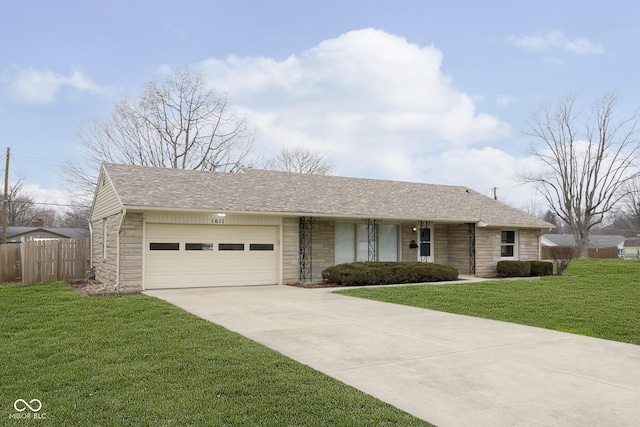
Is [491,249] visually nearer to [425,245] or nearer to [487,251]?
[487,251]

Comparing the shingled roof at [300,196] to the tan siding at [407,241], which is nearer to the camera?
the shingled roof at [300,196]

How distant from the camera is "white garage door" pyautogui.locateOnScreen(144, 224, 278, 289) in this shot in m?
13.3

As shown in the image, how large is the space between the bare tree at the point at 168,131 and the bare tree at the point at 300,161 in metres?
6.64

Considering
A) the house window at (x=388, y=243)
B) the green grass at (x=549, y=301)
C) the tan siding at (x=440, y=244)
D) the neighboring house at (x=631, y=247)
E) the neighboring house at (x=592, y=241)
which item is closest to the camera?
the green grass at (x=549, y=301)

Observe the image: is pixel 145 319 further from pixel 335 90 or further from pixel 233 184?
pixel 335 90

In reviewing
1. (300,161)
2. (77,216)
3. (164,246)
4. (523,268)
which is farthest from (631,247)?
(164,246)

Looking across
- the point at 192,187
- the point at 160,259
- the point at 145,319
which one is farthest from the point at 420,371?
the point at 192,187

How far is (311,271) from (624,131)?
1255 inches

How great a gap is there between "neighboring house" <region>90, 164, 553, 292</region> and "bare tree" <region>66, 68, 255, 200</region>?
44.0ft

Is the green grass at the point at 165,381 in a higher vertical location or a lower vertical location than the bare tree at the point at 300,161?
lower

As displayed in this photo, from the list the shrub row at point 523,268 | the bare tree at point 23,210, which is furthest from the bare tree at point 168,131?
the shrub row at point 523,268

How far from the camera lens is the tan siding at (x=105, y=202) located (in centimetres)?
1379

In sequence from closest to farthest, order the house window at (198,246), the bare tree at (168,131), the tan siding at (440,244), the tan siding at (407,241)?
the house window at (198,246) → the tan siding at (407,241) → the tan siding at (440,244) → the bare tree at (168,131)

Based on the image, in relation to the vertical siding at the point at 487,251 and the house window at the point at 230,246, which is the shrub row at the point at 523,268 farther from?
the house window at the point at 230,246
